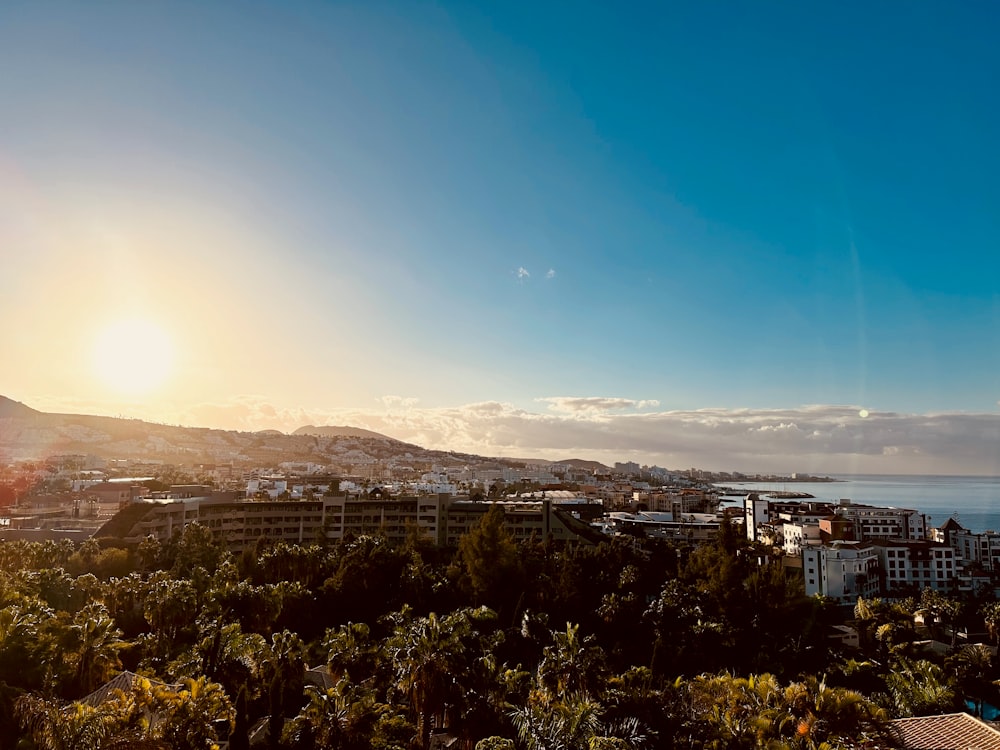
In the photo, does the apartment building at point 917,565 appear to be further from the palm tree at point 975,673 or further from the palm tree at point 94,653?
the palm tree at point 94,653

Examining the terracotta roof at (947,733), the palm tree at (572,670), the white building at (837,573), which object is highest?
the palm tree at (572,670)

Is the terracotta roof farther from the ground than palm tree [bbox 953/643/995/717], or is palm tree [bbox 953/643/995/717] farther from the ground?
the terracotta roof

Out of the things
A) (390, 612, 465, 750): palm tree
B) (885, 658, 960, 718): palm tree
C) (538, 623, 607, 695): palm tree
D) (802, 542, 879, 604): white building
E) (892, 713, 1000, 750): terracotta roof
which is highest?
→ (390, 612, 465, 750): palm tree

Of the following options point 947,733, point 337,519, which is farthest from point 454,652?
point 337,519

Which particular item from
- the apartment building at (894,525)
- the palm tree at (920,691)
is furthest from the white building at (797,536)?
the palm tree at (920,691)

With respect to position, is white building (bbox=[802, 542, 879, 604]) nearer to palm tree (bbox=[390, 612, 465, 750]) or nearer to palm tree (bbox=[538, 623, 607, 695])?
palm tree (bbox=[538, 623, 607, 695])

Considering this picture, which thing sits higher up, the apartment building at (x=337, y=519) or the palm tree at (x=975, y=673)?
the apartment building at (x=337, y=519)

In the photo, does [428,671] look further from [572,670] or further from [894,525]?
[894,525]

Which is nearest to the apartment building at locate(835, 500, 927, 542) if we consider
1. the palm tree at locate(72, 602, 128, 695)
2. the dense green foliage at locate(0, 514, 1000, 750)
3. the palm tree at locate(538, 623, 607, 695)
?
the dense green foliage at locate(0, 514, 1000, 750)
